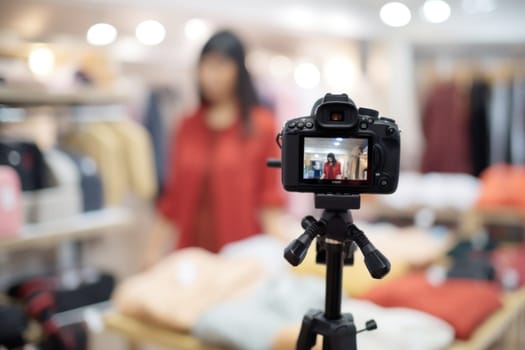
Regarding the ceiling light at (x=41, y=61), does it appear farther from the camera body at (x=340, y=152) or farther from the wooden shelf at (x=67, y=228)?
the camera body at (x=340, y=152)

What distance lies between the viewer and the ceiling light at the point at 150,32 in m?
2.56

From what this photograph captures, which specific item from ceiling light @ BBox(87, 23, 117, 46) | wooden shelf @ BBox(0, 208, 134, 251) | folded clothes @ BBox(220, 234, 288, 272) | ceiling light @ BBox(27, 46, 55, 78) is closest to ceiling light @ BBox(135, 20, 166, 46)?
ceiling light @ BBox(87, 23, 117, 46)

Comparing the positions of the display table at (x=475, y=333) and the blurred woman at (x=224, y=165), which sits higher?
the blurred woman at (x=224, y=165)

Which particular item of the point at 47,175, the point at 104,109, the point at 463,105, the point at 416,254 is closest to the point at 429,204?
the point at 463,105

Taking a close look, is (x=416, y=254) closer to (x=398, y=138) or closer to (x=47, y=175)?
(x=398, y=138)

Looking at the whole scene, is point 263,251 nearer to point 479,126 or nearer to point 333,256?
point 333,256

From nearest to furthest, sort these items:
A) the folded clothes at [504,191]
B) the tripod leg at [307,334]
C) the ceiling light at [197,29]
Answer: the tripod leg at [307,334] < the ceiling light at [197,29] < the folded clothes at [504,191]

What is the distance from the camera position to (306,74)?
3.41 meters

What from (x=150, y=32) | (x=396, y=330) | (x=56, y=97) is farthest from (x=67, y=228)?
(x=396, y=330)

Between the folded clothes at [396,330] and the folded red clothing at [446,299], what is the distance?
3 cm

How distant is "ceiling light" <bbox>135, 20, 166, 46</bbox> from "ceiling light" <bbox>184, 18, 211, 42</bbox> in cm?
11

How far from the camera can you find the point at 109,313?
166 centimetres

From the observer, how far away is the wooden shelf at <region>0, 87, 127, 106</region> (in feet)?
6.73

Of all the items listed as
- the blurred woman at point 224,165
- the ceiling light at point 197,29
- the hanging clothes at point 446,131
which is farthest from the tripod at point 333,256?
the hanging clothes at point 446,131
